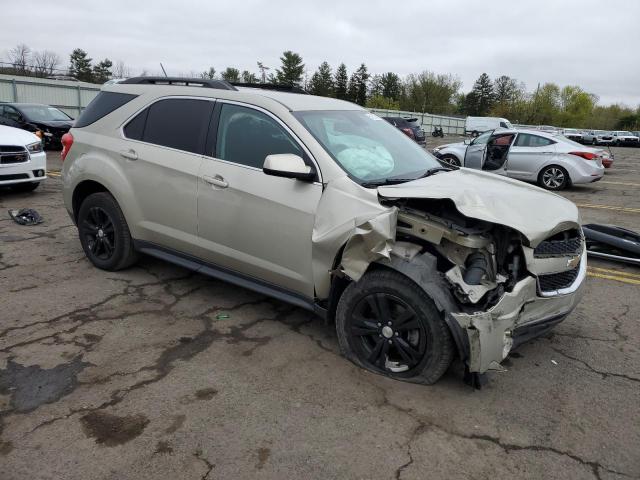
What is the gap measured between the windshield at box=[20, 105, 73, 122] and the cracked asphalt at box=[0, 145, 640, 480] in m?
12.8

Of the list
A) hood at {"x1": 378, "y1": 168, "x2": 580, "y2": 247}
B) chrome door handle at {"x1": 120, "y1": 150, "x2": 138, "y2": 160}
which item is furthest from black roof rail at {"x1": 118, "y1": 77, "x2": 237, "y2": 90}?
hood at {"x1": 378, "y1": 168, "x2": 580, "y2": 247}

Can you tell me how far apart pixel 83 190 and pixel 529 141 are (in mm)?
11248

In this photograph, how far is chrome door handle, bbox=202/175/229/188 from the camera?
373cm

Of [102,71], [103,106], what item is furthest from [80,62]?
[103,106]

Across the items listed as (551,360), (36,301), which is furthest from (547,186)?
(36,301)

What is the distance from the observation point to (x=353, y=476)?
2.37 meters

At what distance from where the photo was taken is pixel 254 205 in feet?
11.7

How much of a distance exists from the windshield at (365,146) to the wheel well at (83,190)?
231cm

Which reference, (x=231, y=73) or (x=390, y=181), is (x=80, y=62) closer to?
(x=231, y=73)

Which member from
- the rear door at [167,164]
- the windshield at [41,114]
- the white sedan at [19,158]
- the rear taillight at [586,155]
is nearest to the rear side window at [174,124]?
the rear door at [167,164]

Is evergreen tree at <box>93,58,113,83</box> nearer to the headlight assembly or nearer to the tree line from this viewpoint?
the tree line

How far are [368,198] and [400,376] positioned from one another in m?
1.17

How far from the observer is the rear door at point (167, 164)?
3.98 m

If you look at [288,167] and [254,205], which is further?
[254,205]
